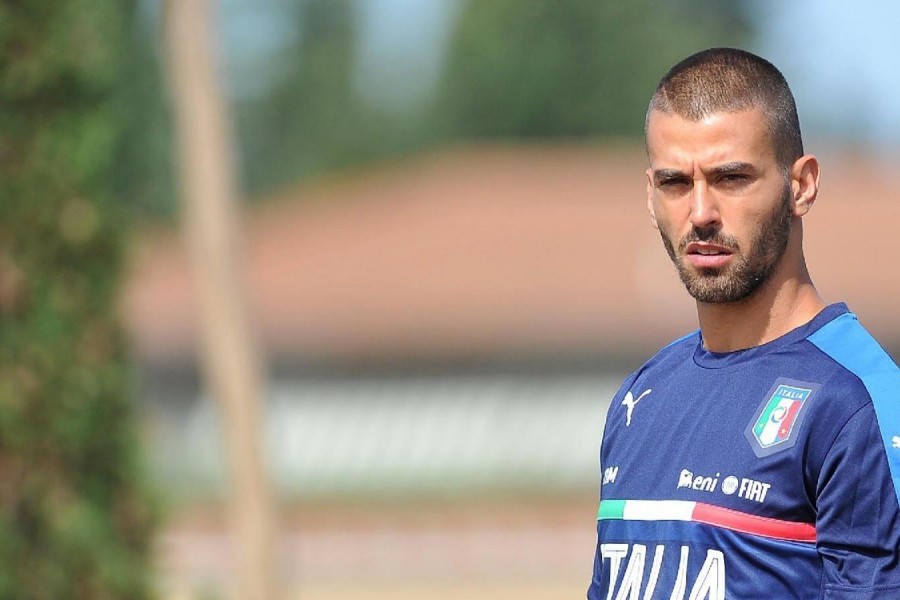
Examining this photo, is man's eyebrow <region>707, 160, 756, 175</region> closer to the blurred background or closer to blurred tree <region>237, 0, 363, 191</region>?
the blurred background

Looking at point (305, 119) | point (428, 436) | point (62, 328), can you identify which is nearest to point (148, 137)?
point (305, 119)

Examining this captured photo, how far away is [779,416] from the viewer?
2957mm

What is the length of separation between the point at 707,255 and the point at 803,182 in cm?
24

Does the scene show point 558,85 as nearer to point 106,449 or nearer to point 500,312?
point 500,312

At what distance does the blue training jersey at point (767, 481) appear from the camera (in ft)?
9.20

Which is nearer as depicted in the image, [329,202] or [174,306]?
[174,306]

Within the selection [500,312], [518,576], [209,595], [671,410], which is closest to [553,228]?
[500,312]

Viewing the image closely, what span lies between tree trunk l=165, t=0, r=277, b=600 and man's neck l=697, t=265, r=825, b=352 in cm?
927

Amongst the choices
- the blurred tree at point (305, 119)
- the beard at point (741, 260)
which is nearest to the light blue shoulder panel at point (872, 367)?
the beard at point (741, 260)

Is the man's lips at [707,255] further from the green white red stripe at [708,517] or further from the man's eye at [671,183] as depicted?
the green white red stripe at [708,517]

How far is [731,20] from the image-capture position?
68500 mm

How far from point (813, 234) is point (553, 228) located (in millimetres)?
5507

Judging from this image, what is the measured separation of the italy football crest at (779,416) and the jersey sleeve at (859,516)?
0.30 feet

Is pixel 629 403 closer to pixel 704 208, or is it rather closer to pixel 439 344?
pixel 704 208
